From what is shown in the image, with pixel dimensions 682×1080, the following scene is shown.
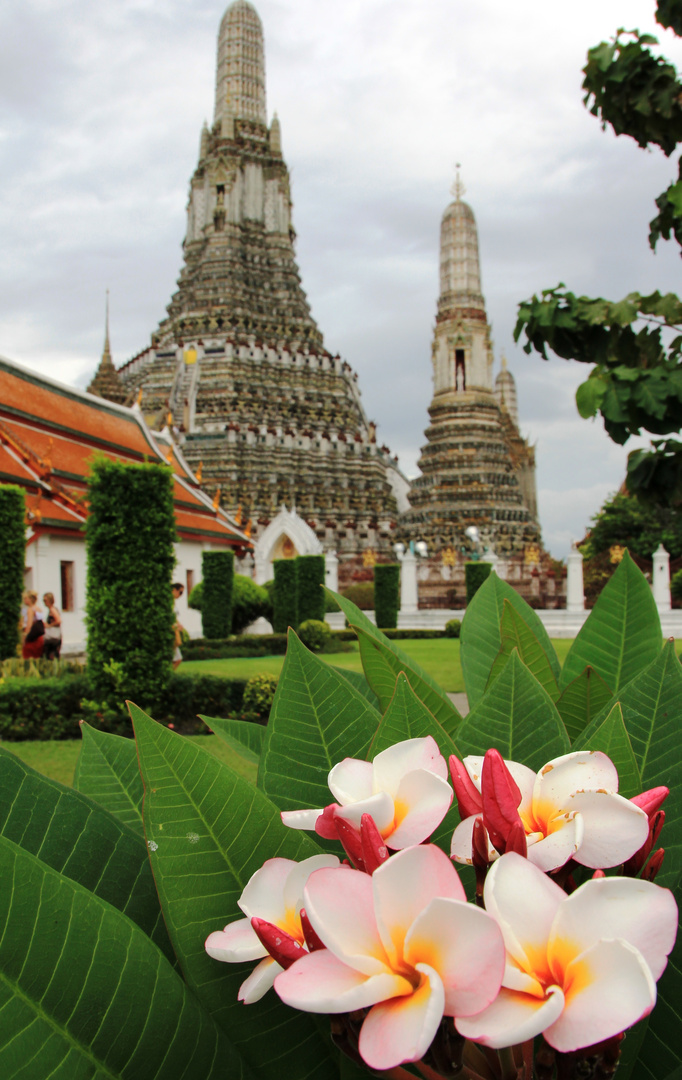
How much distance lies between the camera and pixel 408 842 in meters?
0.63

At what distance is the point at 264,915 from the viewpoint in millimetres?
648

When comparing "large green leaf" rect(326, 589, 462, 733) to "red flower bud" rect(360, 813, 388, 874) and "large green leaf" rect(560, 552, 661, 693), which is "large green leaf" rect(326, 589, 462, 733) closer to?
"large green leaf" rect(560, 552, 661, 693)

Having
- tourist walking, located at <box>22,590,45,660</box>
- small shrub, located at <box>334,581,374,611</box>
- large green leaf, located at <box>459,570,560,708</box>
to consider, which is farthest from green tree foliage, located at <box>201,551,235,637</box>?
large green leaf, located at <box>459,570,560,708</box>

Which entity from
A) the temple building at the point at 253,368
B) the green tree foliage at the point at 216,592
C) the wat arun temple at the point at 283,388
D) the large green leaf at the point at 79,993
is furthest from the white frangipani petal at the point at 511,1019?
the temple building at the point at 253,368

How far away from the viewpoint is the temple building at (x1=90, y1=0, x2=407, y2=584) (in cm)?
3566

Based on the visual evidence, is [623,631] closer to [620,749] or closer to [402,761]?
[620,749]

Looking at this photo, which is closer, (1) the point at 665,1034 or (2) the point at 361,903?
(2) the point at 361,903

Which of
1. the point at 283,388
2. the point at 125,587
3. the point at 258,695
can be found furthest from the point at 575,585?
the point at 283,388

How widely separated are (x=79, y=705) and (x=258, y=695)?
194 centimetres

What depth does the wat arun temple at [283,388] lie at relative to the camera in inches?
1345

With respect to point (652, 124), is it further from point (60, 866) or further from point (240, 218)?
point (240, 218)

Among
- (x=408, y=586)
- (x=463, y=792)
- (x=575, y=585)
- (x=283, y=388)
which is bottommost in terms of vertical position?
(x=463, y=792)

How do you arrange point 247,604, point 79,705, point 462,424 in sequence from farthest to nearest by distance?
point 462,424, point 247,604, point 79,705

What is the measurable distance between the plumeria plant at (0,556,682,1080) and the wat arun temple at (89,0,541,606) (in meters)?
27.9
